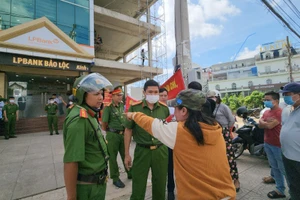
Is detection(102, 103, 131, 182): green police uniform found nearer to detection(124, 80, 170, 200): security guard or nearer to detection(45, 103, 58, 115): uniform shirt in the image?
detection(124, 80, 170, 200): security guard

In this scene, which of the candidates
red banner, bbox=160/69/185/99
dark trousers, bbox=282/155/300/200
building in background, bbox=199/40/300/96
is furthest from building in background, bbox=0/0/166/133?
building in background, bbox=199/40/300/96

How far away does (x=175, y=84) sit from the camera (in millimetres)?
3262

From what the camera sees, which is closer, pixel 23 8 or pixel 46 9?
pixel 23 8

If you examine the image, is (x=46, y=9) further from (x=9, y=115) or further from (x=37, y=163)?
(x=37, y=163)

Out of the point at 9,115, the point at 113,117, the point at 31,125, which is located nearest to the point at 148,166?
the point at 113,117

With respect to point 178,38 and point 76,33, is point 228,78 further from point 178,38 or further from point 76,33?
point 178,38

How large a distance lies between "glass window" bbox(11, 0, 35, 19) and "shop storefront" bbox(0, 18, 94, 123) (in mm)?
854

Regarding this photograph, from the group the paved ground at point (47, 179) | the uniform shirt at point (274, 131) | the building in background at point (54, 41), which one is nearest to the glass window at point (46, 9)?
the building in background at point (54, 41)

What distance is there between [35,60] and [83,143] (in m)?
10.7

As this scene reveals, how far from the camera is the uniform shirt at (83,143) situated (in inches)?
47.2

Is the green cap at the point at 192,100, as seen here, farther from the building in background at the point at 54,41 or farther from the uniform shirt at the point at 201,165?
the building in background at the point at 54,41

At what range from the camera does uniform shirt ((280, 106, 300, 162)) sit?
184cm

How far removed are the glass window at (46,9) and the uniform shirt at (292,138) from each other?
13.0m

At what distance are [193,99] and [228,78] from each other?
5460 centimetres
